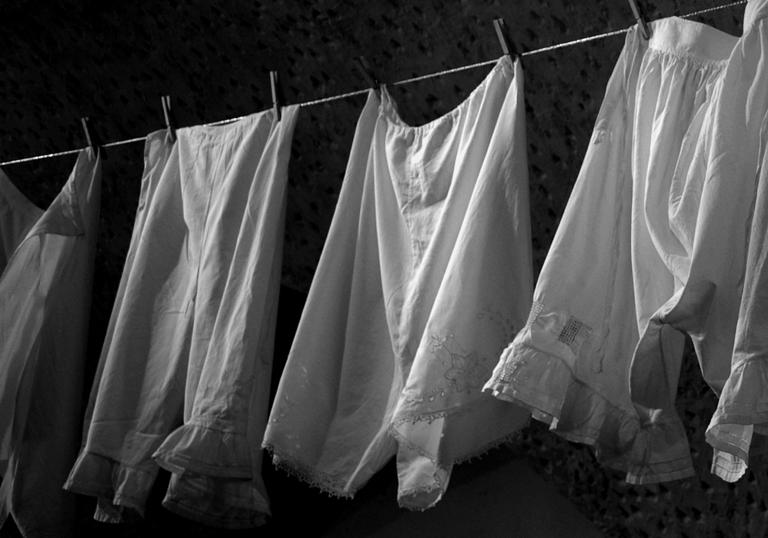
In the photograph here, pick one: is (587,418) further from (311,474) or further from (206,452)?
(206,452)

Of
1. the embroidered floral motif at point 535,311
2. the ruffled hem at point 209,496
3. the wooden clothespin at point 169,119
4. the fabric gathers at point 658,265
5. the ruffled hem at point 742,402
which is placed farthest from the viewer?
the wooden clothespin at point 169,119

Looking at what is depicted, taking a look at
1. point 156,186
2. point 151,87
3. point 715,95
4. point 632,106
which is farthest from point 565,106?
point 151,87

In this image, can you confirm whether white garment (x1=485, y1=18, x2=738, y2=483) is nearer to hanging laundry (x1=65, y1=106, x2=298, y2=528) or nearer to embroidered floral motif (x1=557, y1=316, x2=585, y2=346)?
embroidered floral motif (x1=557, y1=316, x2=585, y2=346)

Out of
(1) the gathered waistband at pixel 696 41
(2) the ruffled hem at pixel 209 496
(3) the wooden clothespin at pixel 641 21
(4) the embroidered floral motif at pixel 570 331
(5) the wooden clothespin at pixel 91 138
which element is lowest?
(2) the ruffled hem at pixel 209 496

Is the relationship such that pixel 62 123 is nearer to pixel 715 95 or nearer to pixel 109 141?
pixel 109 141

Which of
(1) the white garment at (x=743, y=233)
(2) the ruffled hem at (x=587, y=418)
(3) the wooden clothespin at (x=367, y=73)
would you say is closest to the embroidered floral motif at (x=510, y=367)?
(2) the ruffled hem at (x=587, y=418)

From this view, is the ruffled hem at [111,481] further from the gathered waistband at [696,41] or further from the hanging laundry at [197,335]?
the gathered waistband at [696,41]

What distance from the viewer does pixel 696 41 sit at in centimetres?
141

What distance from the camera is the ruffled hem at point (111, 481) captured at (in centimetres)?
173

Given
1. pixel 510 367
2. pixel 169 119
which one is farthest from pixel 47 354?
pixel 510 367

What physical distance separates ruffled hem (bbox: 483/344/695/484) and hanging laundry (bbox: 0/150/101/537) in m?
0.90

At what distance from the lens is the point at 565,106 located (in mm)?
1762

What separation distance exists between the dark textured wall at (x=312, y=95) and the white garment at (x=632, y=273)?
23cm

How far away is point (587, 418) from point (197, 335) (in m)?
0.64
